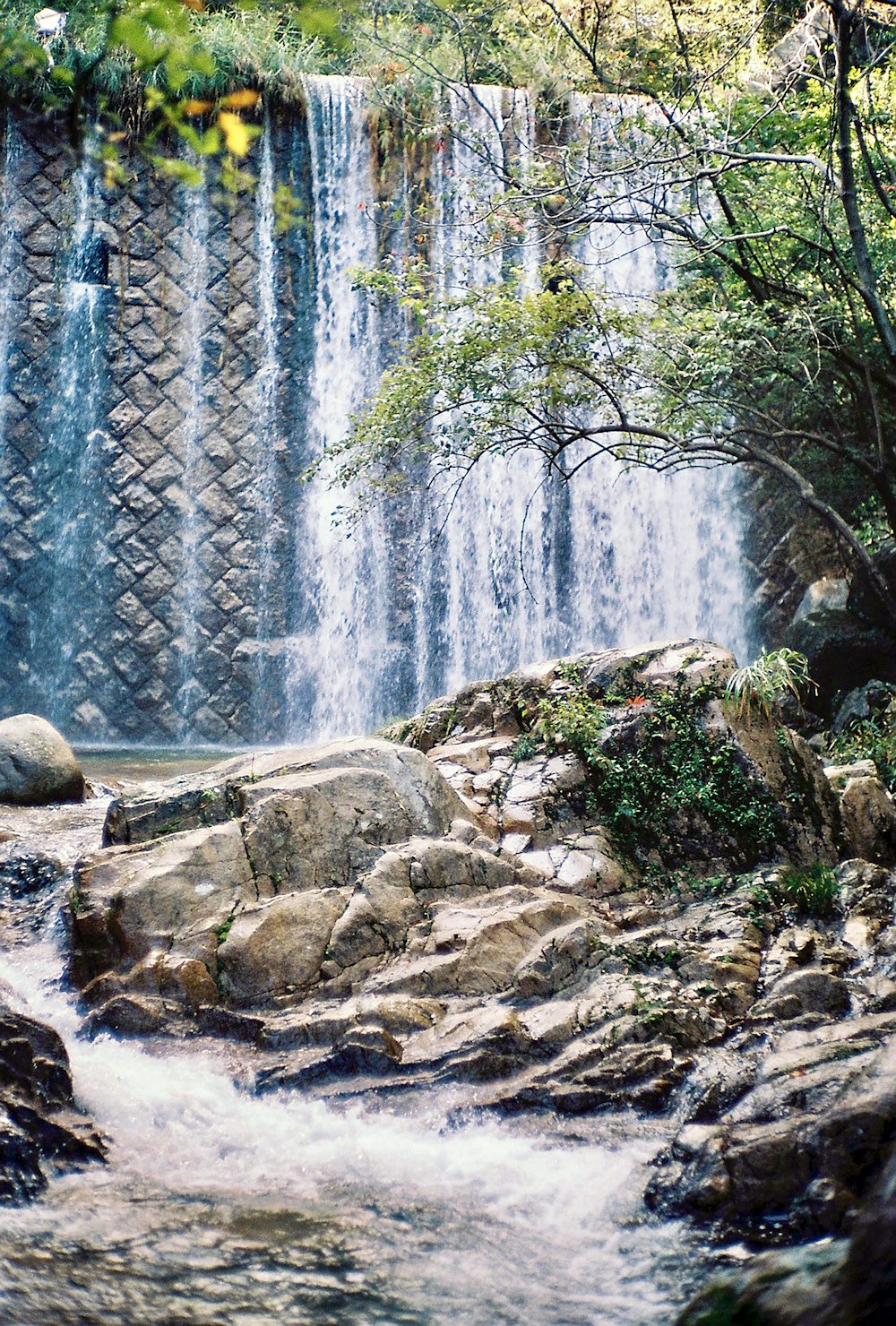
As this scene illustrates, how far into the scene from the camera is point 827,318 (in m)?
9.42

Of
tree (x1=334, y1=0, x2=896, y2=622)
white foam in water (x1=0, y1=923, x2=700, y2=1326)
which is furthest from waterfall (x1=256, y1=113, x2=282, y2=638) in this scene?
white foam in water (x1=0, y1=923, x2=700, y2=1326)

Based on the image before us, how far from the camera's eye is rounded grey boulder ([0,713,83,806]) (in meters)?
8.63

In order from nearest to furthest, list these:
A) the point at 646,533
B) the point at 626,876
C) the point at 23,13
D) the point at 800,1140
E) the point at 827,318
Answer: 1. the point at 800,1140
2. the point at 626,876
3. the point at 827,318
4. the point at 23,13
5. the point at 646,533

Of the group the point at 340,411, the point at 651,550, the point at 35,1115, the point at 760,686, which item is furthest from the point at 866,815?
the point at 340,411

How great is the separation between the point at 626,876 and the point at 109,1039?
3.06 meters

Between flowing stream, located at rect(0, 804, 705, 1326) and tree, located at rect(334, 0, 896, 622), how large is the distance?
578 cm

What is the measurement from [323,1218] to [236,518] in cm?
1228

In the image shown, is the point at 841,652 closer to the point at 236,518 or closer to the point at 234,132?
the point at 236,518

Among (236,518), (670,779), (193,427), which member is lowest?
(670,779)

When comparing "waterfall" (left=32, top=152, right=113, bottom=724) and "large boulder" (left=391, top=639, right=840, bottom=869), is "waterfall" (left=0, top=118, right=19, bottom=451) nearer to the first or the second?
"waterfall" (left=32, top=152, right=113, bottom=724)

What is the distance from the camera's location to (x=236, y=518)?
15.1 meters

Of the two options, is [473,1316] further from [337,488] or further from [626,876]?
[337,488]

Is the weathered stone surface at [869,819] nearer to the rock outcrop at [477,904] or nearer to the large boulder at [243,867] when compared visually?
the rock outcrop at [477,904]

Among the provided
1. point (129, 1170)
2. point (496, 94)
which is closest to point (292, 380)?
point (496, 94)
